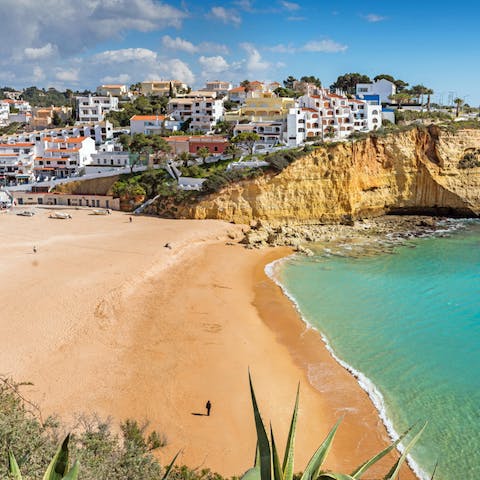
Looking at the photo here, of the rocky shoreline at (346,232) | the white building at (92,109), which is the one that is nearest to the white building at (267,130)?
the rocky shoreline at (346,232)

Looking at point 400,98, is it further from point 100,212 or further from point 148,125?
point 100,212

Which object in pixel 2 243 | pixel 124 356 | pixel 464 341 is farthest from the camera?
pixel 2 243

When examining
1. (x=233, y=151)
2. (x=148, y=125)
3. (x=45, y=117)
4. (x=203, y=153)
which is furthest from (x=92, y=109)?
(x=233, y=151)

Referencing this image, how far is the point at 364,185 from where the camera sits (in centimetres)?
4612

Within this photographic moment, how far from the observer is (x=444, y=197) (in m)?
48.2

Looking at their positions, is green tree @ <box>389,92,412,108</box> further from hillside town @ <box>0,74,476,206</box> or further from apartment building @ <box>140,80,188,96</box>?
apartment building @ <box>140,80,188,96</box>

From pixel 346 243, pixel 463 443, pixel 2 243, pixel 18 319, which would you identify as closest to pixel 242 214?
pixel 346 243

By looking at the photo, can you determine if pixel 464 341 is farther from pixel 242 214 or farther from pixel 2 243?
pixel 2 243

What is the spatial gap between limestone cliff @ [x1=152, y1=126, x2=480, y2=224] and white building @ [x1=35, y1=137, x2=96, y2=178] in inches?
656

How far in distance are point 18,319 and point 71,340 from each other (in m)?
3.36

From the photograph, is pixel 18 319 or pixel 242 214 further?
pixel 242 214

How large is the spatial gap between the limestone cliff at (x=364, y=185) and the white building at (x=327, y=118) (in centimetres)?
620

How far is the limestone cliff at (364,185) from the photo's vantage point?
42.1 meters

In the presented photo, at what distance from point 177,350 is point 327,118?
148 ft
